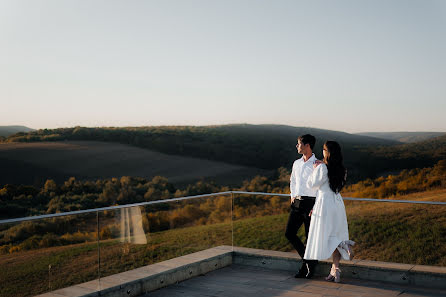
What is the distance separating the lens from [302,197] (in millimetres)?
5285

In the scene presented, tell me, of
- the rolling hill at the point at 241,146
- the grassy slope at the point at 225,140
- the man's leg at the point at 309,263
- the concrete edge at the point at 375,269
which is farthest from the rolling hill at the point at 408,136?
the man's leg at the point at 309,263

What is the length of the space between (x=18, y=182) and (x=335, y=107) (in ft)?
A: 101

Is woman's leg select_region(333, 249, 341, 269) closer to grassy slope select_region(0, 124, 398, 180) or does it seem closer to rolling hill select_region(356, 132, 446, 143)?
rolling hill select_region(356, 132, 446, 143)

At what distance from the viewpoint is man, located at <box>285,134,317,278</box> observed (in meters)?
5.17

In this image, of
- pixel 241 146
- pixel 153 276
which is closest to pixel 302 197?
pixel 153 276

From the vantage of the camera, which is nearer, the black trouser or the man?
the man

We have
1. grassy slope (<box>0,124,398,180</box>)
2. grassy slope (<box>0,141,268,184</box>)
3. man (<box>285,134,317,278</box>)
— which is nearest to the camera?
man (<box>285,134,317,278</box>)

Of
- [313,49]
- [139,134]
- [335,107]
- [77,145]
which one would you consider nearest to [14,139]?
[77,145]

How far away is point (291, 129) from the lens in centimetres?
4441

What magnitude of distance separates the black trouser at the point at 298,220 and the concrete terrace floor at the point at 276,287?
0.37 metres

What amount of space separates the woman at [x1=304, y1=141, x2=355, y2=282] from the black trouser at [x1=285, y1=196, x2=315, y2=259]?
0.23 meters

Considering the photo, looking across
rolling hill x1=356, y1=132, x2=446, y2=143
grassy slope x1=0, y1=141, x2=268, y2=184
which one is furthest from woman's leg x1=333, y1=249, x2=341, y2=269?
grassy slope x1=0, y1=141, x2=268, y2=184

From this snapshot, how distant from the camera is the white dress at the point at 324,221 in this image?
4957 millimetres

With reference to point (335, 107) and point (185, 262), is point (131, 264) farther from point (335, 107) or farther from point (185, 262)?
point (335, 107)
